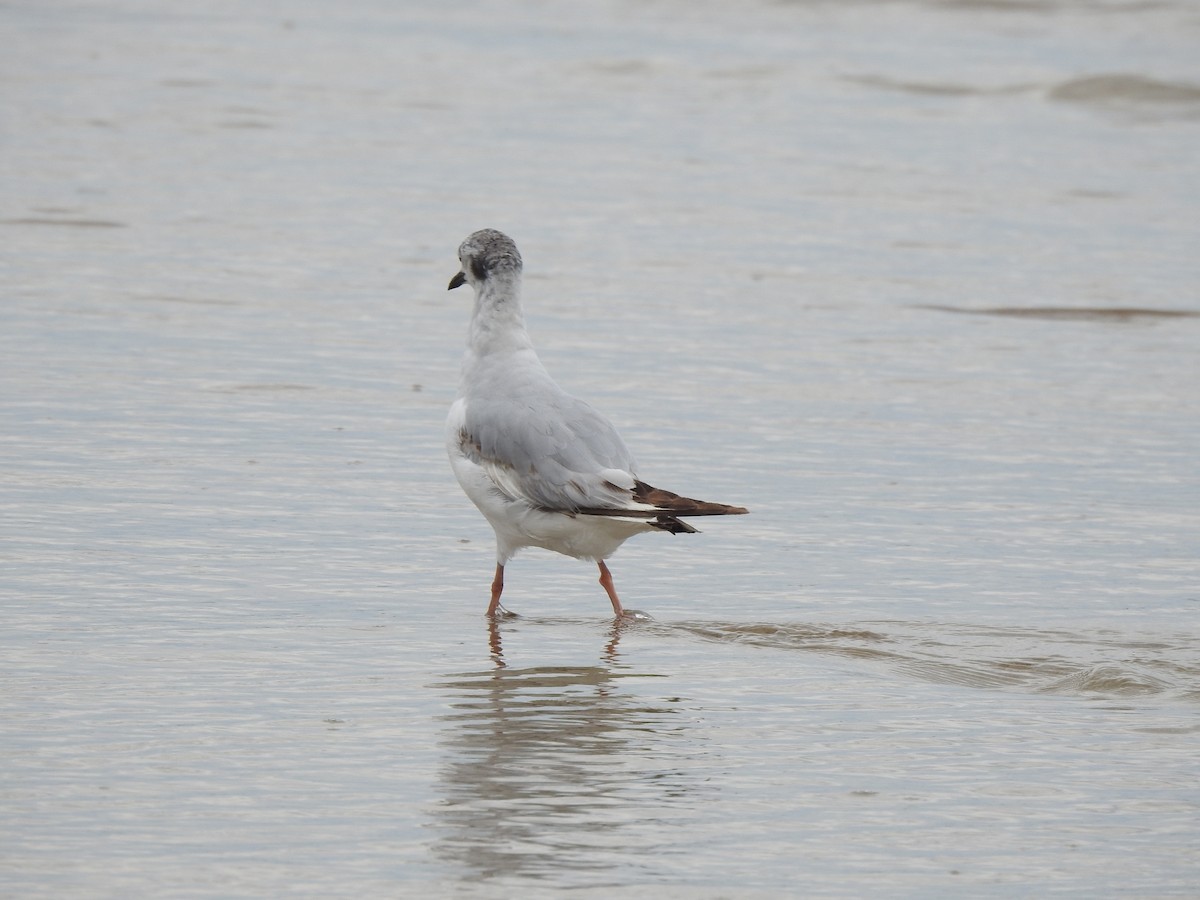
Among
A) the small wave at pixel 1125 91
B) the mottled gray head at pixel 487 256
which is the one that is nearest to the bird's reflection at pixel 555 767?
the mottled gray head at pixel 487 256

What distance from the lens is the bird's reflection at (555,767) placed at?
169 inches

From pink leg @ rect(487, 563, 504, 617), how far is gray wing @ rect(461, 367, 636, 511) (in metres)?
0.32

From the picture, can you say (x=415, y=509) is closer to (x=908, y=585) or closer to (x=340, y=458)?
(x=340, y=458)

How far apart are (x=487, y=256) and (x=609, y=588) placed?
1.31m

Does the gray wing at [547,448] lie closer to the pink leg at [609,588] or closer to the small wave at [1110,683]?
the pink leg at [609,588]

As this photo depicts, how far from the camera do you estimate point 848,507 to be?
7.59 metres

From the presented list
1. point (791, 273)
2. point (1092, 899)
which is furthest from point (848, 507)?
point (791, 273)

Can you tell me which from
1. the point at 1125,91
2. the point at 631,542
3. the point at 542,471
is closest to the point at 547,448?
the point at 542,471

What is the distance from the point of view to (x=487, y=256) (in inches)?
273

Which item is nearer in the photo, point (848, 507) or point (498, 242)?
point (498, 242)

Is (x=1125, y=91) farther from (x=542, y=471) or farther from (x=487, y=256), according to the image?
(x=542, y=471)

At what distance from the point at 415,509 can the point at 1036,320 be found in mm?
4781

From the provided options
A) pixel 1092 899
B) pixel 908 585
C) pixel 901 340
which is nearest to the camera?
pixel 1092 899

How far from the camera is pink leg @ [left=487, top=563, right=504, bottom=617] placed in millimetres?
6320
